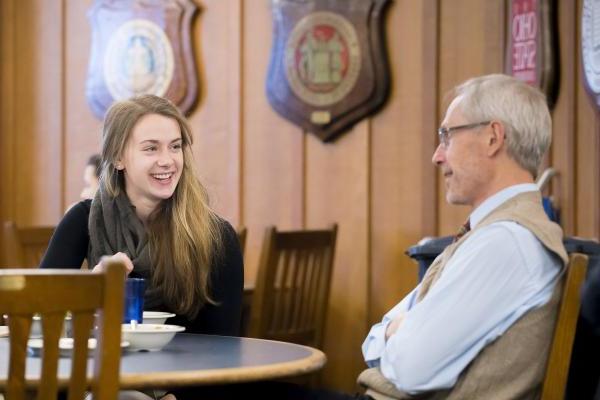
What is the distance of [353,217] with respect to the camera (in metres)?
4.84

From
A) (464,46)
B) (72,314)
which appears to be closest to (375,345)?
(72,314)

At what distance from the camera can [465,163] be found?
2164 millimetres

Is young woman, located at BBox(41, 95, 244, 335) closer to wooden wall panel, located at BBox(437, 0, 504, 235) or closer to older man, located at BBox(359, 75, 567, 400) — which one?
older man, located at BBox(359, 75, 567, 400)

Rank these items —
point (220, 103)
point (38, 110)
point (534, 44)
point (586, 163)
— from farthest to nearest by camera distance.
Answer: point (38, 110), point (220, 103), point (534, 44), point (586, 163)

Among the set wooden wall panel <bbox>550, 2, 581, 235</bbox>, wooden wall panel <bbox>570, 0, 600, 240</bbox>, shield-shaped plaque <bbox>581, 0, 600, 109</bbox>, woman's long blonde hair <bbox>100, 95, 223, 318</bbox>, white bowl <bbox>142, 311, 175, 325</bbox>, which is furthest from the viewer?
wooden wall panel <bbox>550, 2, 581, 235</bbox>

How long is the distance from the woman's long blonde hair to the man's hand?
0.67m

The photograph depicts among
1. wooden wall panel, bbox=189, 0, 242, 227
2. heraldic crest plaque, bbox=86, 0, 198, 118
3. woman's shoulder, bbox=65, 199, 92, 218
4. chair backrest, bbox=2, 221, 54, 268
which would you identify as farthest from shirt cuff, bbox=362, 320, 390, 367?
heraldic crest plaque, bbox=86, 0, 198, 118

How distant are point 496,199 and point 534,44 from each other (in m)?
2.02

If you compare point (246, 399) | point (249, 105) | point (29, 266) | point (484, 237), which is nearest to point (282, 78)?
point (249, 105)

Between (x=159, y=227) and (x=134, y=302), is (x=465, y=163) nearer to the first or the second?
(x=134, y=302)

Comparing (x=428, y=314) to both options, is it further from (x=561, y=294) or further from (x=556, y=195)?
(x=556, y=195)

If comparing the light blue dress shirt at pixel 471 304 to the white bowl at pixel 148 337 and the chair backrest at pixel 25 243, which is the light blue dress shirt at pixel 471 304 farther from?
the chair backrest at pixel 25 243

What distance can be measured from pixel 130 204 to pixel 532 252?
48.7 inches

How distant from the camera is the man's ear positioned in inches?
84.1
